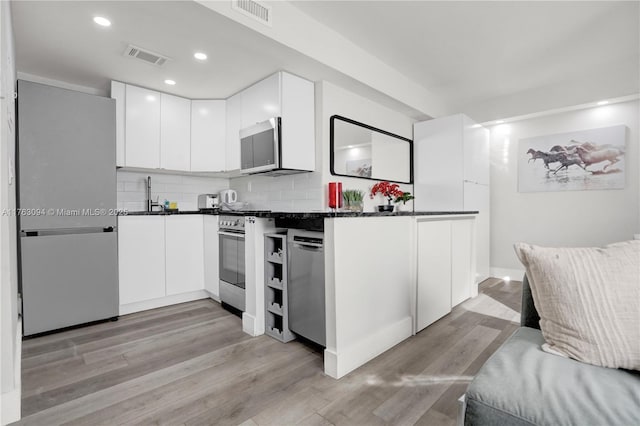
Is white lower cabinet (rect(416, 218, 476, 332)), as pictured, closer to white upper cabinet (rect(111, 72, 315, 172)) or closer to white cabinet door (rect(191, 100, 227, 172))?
white upper cabinet (rect(111, 72, 315, 172))

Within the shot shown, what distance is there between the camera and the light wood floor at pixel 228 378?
149 centimetres

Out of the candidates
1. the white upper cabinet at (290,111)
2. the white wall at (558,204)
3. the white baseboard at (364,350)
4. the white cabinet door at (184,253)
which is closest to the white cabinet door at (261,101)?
the white upper cabinet at (290,111)

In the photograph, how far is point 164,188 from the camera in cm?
368

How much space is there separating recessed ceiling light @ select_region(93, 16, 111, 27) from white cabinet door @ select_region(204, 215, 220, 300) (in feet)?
5.79

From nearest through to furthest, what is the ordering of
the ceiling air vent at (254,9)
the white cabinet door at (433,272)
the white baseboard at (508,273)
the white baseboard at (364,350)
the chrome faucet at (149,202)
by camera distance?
the white baseboard at (364,350) < the ceiling air vent at (254,9) < the white cabinet door at (433,272) < the chrome faucet at (149,202) < the white baseboard at (508,273)

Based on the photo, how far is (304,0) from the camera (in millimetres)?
2266

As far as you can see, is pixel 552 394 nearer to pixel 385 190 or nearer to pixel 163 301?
pixel 385 190

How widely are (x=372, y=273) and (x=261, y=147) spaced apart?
1667 mm

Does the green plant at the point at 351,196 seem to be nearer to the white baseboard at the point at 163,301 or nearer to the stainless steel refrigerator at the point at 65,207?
the white baseboard at the point at 163,301

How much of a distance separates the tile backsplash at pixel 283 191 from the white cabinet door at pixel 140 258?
3.66ft

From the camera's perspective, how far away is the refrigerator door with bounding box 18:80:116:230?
2389 millimetres

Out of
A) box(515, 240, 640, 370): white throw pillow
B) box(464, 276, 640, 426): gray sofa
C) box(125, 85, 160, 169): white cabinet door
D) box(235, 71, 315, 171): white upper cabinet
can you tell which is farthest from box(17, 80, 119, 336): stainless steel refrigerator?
box(515, 240, 640, 370): white throw pillow

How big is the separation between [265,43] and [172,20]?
2.07 ft

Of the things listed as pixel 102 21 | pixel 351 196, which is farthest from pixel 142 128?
pixel 351 196
